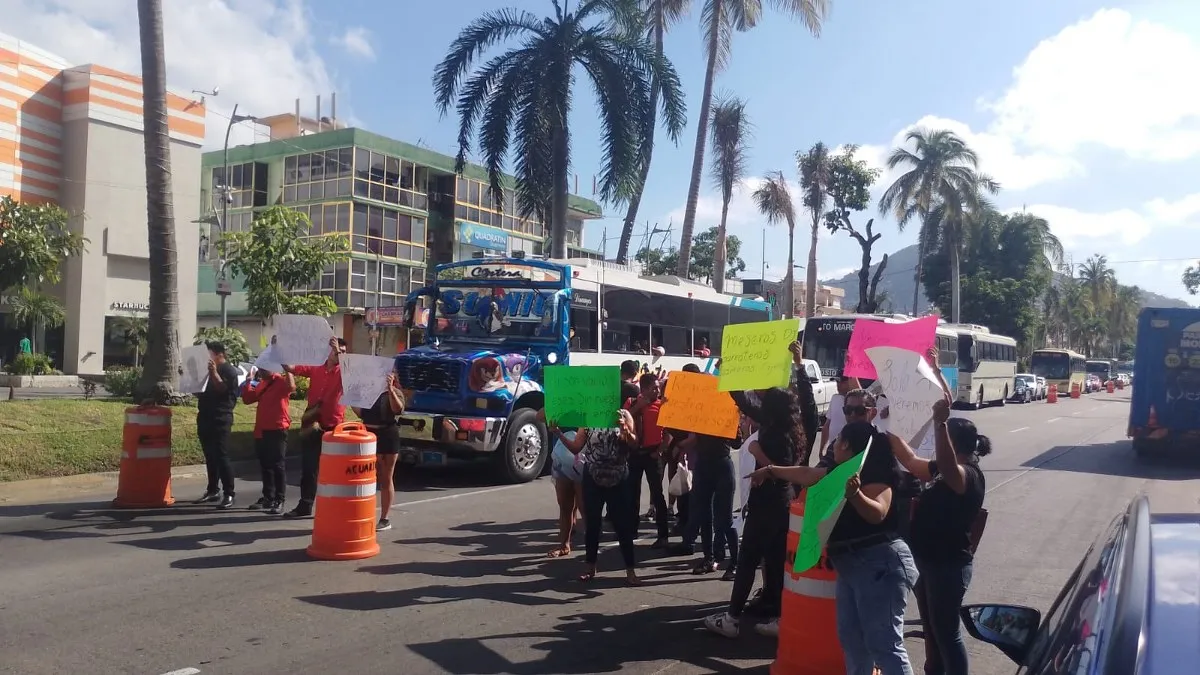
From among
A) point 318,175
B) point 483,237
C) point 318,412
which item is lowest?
point 318,412

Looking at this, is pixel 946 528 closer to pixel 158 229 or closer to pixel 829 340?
pixel 158 229

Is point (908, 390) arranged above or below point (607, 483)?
above

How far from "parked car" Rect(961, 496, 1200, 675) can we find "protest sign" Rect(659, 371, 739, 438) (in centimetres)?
427

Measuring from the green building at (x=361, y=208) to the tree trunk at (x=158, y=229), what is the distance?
67.1 ft

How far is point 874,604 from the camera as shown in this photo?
14.3 ft

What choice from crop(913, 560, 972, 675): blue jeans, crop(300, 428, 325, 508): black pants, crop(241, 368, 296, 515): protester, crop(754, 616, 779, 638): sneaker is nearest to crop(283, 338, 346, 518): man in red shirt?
crop(300, 428, 325, 508): black pants

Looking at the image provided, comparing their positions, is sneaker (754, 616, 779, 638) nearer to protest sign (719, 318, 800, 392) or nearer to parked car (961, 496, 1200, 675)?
protest sign (719, 318, 800, 392)

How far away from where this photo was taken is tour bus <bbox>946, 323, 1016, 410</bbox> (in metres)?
34.4

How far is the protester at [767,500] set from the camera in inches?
238

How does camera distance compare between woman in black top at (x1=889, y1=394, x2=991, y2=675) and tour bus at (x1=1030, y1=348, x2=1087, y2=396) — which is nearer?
woman in black top at (x1=889, y1=394, x2=991, y2=675)

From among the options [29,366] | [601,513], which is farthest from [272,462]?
[29,366]

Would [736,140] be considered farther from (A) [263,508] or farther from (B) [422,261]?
(A) [263,508]

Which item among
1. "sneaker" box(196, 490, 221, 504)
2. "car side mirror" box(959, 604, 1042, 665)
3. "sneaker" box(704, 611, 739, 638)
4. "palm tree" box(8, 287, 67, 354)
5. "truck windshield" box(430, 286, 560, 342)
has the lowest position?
"sneaker" box(704, 611, 739, 638)

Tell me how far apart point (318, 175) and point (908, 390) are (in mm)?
38277
